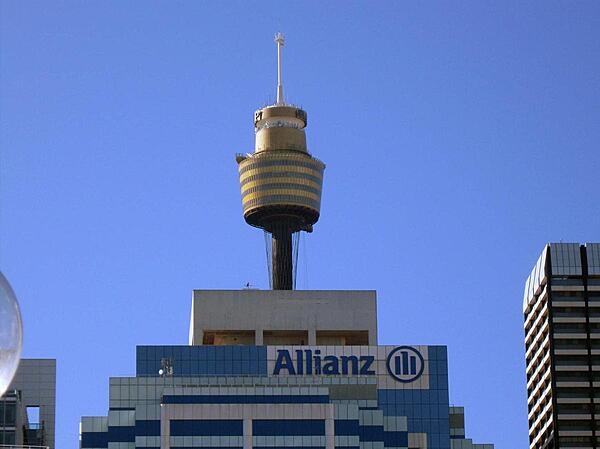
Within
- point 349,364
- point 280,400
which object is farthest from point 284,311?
point 280,400

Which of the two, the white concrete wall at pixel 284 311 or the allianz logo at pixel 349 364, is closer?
the allianz logo at pixel 349 364

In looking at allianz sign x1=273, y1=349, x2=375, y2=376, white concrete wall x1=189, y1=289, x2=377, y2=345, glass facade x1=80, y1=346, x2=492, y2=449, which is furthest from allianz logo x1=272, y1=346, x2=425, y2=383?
white concrete wall x1=189, y1=289, x2=377, y2=345

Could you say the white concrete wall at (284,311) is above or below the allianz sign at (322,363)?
above

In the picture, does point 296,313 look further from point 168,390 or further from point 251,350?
point 168,390

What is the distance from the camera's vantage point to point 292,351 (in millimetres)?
178250

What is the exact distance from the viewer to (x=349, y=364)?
178250 mm

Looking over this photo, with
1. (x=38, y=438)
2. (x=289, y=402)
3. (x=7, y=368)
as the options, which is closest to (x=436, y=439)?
(x=289, y=402)

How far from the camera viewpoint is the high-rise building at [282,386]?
527 feet

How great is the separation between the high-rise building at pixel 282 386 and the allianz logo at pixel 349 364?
4.0 inches

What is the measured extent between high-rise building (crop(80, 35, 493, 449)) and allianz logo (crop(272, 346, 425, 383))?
4.0 inches

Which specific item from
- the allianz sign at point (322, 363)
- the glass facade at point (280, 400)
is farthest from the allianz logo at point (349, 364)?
the glass facade at point (280, 400)

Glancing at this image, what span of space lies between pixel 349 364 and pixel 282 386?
45.6ft

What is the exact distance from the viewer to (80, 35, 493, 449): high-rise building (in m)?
161

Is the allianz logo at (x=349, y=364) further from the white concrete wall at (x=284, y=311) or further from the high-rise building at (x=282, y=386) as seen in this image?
the white concrete wall at (x=284, y=311)
